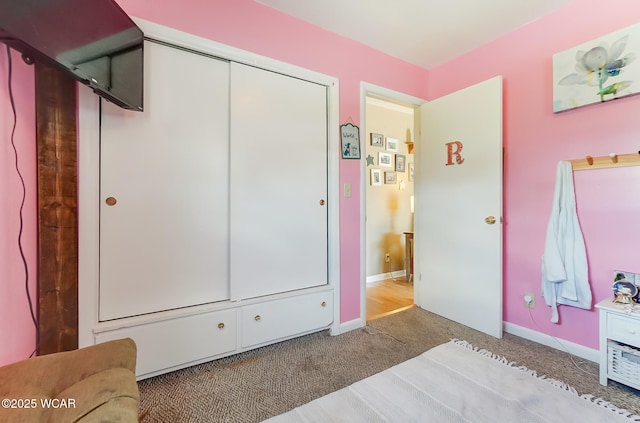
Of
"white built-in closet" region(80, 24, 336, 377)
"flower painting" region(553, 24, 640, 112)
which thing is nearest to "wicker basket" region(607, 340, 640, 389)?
"flower painting" region(553, 24, 640, 112)

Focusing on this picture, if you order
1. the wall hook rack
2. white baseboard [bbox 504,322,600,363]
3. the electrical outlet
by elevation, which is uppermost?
the wall hook rack

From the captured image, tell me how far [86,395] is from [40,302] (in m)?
0.91

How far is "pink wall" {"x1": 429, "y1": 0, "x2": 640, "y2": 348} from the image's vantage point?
1.73 metres

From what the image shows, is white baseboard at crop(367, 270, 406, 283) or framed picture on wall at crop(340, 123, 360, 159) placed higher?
framed picture on wall at crop(340, 123, 360, 159)

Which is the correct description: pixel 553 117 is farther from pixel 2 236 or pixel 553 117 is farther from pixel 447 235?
pixel 2 236

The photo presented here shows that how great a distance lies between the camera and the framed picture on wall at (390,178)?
405cm

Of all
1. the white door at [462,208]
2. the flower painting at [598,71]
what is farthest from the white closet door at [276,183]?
the flower painting at [598,71]

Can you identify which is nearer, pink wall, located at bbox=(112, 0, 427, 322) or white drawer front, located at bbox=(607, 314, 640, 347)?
white drawer front, located at bbox=(607, 314, 640, 347)

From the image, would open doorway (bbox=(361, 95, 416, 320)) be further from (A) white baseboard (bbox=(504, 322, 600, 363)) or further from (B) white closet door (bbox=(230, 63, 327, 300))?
(B) white closet door (bbox=(230, 63, 327, 300))

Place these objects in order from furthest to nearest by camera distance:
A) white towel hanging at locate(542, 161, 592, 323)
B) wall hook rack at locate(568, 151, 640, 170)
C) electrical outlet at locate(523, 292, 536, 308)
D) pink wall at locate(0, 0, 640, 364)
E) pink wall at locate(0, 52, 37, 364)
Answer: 1. electrical outlet at locate(523, 292, 536, 308)
2. white towel hanging at locate(542, 161, 592, 323)
3. wall hook rack at locate(568, 151, 640, 170)
4. pink wall at locate(0, 0, 640, 364)
5. pink wall at locate(0, 52, 37, 364)

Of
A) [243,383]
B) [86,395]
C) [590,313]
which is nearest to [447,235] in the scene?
[590,313]

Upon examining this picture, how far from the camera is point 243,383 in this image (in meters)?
1.63

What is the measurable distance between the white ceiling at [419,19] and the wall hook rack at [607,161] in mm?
1118

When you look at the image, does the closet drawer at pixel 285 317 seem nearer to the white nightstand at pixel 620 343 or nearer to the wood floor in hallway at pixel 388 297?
the wood floor in hallway at pixel 388 297
